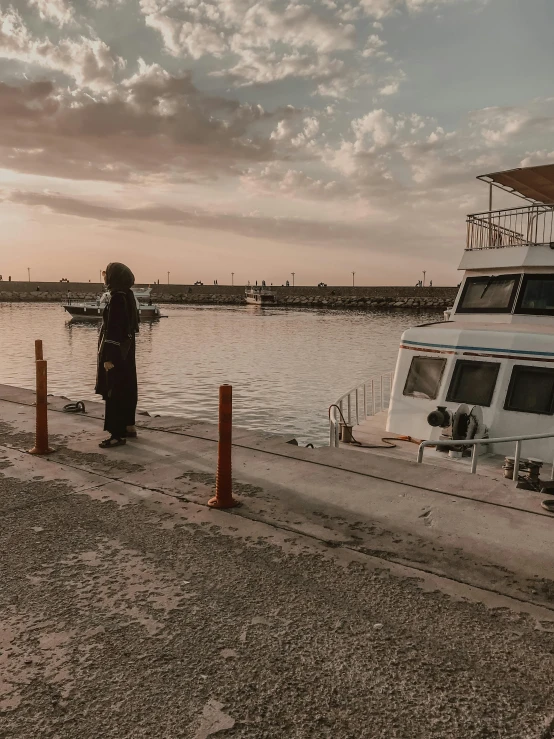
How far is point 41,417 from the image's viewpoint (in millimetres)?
7023

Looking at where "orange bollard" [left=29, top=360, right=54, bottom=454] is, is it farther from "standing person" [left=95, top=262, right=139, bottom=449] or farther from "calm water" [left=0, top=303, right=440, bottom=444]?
"calm water" [left=0, top=303, right=440, bottom=444]

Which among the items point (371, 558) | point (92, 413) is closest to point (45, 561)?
point (371, 558)

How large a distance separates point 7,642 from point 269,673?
1.51 metres

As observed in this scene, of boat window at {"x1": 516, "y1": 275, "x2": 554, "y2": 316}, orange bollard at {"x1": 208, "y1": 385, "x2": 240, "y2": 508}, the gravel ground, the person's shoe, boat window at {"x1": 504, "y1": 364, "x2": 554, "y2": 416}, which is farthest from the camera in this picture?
boat window at {"x1": 516, "y1": 275, "x2": 554, "y2": 316}

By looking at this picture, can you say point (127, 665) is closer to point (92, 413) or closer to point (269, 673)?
point (269, 673)

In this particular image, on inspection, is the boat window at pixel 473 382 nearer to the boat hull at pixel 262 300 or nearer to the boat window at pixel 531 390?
the boat window at pixel 531 390

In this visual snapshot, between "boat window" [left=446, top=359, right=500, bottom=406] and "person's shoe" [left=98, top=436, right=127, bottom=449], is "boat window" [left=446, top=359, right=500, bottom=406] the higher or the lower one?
the higher one

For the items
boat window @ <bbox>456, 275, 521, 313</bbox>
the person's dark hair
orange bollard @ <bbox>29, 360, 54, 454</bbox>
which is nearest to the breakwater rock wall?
boat window @ <bbox>456, 275, 521, 313</bbox>

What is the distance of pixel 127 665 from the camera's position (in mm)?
3062

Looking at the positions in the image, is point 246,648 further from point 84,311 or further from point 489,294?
point 84,311

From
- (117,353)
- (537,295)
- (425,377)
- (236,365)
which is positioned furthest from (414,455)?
(236,365)

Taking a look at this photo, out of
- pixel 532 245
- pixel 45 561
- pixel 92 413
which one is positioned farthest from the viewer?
pixel 532 245

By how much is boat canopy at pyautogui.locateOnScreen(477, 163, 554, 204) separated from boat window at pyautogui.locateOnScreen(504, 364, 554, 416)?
608 cm

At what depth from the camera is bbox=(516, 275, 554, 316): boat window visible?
1175cm
